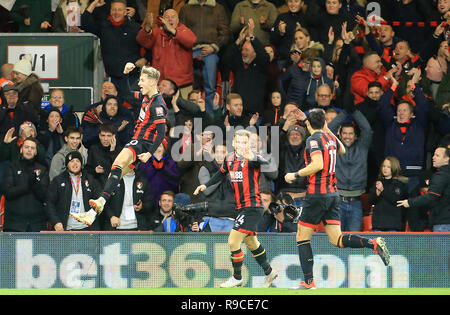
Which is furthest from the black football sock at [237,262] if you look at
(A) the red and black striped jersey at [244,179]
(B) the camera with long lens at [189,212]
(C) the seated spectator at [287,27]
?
(C) the seated spectator at [287,27]

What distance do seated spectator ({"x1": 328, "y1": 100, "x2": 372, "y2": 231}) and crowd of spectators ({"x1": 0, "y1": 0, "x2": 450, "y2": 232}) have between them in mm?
17

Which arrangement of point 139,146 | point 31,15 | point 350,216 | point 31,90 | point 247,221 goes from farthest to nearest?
1. point 31,15
2. point 31,90
3. point 350,216
4. point 139,146
5. point 247,221

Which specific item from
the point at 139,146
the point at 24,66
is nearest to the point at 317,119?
the point at 139,146

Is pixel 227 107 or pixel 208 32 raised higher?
pixel 208 32

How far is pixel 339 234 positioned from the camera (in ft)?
40.2

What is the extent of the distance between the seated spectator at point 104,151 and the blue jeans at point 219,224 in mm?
1785

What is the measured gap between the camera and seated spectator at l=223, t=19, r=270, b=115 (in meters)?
16.6

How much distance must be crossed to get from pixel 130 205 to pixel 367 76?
4671mm

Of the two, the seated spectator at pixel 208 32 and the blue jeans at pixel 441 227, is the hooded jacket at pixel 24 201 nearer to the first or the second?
the seated spectator at pixel 208 32

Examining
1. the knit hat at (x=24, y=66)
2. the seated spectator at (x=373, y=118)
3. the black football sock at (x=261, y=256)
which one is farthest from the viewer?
the knit hat at (x=24, y=66)

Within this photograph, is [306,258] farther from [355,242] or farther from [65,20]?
[65,20]

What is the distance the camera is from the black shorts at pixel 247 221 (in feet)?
40.9

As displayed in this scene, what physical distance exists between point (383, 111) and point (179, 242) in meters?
4.34

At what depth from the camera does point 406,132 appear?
15875 mm
